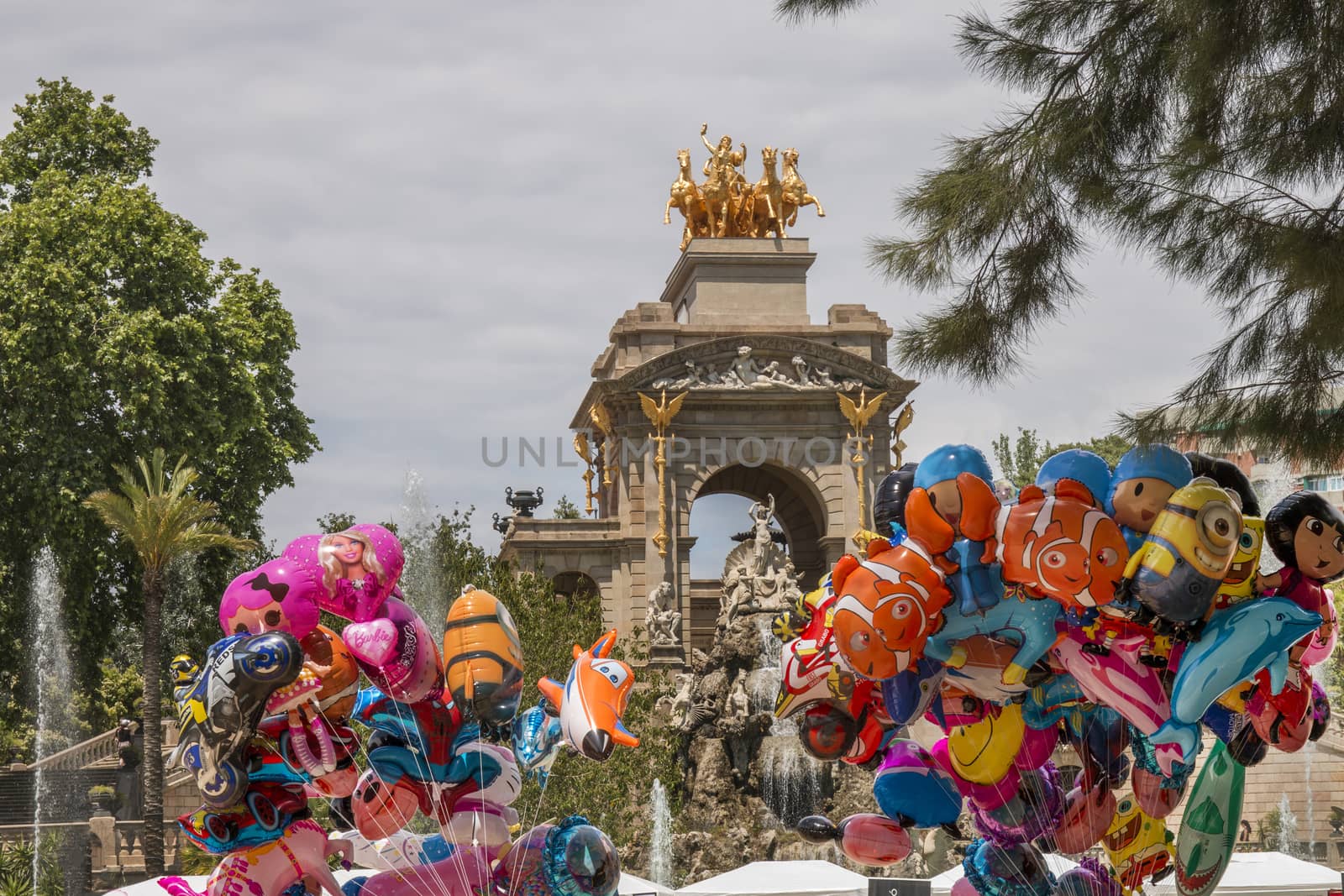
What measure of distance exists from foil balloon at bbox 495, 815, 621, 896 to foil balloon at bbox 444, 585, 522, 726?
120 cm

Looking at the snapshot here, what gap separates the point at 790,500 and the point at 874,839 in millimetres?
36354

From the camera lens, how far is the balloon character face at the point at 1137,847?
1416 centimetres

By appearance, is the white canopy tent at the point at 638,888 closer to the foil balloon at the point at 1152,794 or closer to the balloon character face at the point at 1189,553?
the foil balloon at the point at 1152,794

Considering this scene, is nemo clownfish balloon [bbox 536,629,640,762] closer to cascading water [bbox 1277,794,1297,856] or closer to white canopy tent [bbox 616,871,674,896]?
white canopy tent [bbox 616,871,674,896]

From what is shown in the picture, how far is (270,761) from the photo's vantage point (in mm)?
13297

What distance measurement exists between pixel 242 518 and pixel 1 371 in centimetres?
568

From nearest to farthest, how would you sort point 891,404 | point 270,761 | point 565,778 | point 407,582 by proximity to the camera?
point 270,761
point 565,778
point 407,582
point 891,404

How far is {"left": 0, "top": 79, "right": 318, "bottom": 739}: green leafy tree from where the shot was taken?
34.8 metres

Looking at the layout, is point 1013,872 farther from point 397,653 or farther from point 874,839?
point 397,653

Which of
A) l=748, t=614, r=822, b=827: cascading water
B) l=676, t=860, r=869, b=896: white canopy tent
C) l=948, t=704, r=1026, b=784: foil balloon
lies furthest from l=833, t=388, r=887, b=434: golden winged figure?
l=948, t=704, r=1026, b=784: foil balloon

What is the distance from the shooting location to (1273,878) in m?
21.4

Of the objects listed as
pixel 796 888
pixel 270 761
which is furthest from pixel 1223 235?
pixel 796 888

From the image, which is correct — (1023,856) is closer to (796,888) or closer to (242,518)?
(796,888)

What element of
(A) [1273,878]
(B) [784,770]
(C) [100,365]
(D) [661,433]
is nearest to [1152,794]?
(A) [1273,878]
